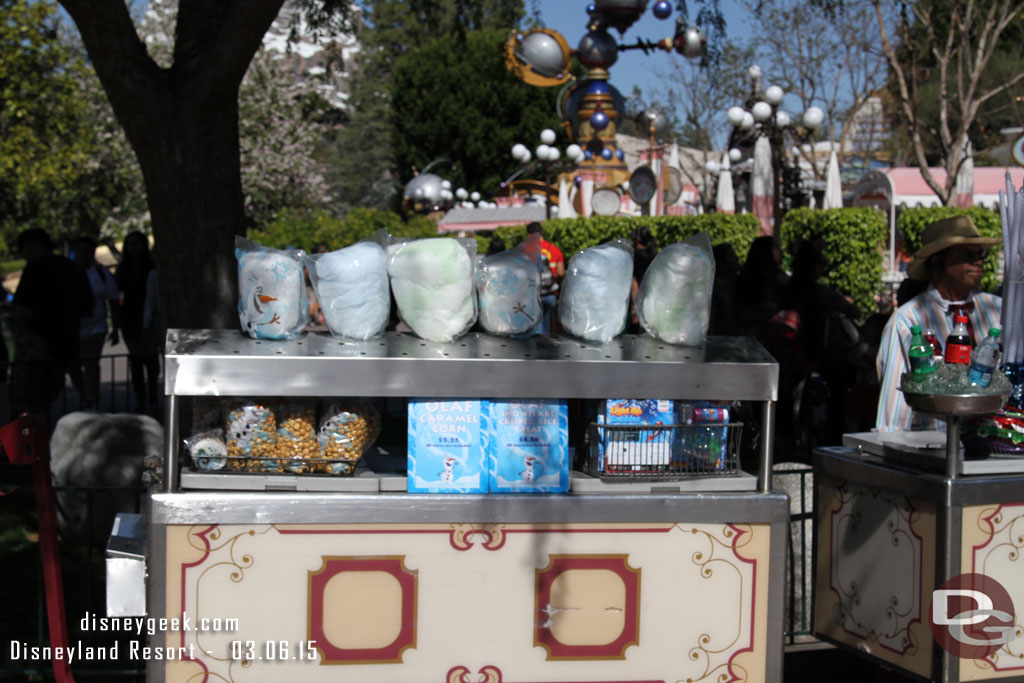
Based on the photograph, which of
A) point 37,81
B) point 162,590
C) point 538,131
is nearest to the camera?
point 162,590

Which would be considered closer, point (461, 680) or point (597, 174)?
point (461, 680)

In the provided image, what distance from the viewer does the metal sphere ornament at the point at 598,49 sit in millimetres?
26250

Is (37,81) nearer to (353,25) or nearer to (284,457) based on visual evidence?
(353,25)

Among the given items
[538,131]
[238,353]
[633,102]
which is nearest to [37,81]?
[238,353]

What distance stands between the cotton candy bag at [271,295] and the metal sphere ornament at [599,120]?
86.0ft

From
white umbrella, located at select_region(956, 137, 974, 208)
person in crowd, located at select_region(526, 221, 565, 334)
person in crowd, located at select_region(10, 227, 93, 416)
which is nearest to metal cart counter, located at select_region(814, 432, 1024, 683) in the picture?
person in crowd, located at select_region(526, 221, 565, 334)

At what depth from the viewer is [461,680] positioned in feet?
10.5

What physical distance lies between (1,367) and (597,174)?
22208mm

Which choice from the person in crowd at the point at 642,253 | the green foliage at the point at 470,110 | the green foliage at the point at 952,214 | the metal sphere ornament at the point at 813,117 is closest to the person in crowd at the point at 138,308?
the person in crowd at the point at 642,253

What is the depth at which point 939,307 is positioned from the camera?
13.3ft

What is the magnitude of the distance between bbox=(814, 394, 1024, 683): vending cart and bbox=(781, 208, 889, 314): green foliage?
14.0 m

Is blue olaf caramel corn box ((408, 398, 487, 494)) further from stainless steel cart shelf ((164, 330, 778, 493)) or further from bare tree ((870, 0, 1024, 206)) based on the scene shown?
bare tree ((870, 0, 1024, 206))

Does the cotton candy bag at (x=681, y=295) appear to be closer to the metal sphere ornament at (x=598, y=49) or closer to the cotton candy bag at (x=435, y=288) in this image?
the cotton candy bag at (x=435, y=288)

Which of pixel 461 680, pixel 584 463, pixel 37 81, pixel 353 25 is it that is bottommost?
pixel 461 680
